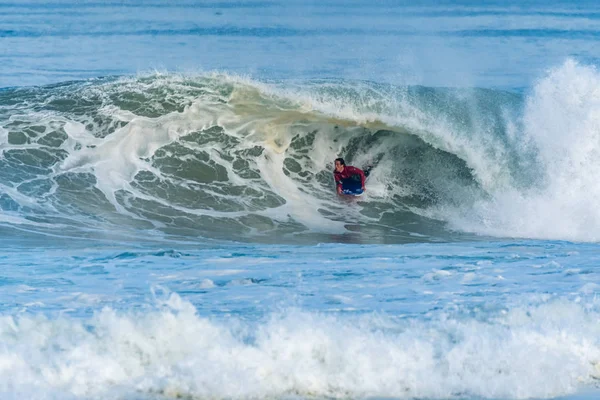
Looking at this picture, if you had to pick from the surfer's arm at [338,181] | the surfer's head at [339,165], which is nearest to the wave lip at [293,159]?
the surfer's arm at [338,181]

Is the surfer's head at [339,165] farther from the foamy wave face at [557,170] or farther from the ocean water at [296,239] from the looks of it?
the foamy wave face at [557,170]

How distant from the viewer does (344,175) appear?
12.6 m

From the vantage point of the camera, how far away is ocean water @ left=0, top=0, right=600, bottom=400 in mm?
6125

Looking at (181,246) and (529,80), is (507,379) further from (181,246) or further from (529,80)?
(529,80)

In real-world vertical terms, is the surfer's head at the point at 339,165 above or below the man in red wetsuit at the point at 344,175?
above

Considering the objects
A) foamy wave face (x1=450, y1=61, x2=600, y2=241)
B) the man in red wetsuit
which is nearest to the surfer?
the man in red wetsuit

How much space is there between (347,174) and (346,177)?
7cm

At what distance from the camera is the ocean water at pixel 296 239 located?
20.1 feet

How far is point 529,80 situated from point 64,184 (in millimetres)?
14664

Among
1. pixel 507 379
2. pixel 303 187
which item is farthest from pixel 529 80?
pixel 507 379

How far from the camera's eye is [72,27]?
1490 inches

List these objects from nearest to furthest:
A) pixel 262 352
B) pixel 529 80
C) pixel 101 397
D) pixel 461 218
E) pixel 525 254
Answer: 1. pixel 101 397
2. pixel 262 352
3. pixel 525 254
4. pixel 461 218
5. pixel 529 80

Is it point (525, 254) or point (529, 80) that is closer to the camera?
point (525, 254)

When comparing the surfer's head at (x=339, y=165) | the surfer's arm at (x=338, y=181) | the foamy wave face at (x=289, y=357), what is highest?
the surfer's head at (x=339, y=165)
